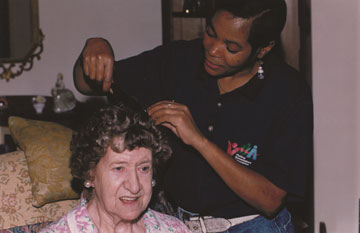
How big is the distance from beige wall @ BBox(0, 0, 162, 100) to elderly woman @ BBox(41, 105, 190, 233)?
2535 millimetres

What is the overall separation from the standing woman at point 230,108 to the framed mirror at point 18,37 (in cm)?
233

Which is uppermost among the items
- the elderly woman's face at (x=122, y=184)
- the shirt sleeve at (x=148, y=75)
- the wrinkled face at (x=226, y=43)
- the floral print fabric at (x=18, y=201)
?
the wrinkled face at (x=226, y=43)

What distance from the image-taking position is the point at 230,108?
187cm

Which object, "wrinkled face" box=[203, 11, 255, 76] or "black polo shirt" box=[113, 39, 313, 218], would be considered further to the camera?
"black polo shirt" box=[113, 39, 313, 218]

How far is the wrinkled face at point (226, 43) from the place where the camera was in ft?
5.41

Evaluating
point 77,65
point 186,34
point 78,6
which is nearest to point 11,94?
point 78,6

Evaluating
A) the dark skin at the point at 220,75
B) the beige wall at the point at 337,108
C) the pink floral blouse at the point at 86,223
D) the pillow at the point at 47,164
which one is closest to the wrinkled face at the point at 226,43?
the dark skin at the point at 220,75

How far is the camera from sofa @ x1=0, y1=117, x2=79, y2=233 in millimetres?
2123

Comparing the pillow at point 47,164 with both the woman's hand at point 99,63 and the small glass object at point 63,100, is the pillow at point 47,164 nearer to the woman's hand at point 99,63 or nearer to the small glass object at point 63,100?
the woman's hand at point 99,63

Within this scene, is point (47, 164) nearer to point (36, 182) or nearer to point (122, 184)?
point (36, 182)

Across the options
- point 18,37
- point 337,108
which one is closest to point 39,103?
point 18,37

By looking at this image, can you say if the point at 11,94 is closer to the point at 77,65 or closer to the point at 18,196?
the point at 18,196

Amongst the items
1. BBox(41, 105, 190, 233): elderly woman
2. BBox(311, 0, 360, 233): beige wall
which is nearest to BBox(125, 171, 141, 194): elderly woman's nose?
BBox(41, 105, 190, 233): elderly woman

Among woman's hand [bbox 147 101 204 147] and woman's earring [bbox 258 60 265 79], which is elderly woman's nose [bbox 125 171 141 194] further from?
woman's earring [bbox 258 60 265 79]
